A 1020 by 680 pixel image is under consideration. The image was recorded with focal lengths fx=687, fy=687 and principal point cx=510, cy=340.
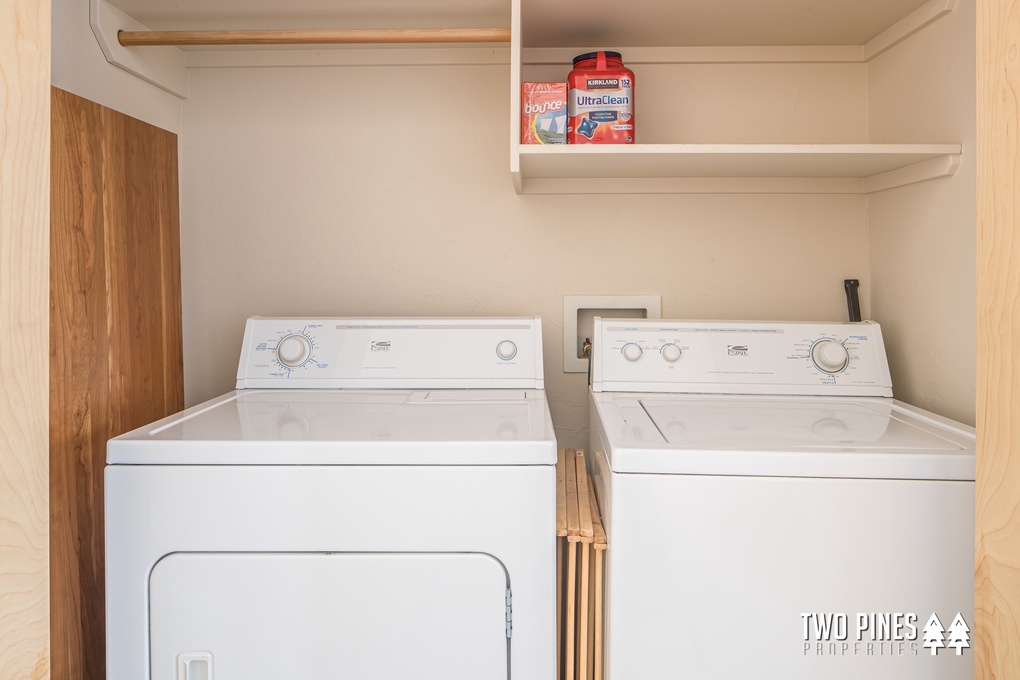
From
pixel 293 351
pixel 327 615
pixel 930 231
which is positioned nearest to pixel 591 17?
pixel 930 231

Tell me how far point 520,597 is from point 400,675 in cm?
25

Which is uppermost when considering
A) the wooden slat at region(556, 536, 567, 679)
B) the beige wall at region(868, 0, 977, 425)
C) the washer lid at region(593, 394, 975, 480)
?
the beige wall at region(868, 0, 977, 425)

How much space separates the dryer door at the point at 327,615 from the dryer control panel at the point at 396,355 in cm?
64

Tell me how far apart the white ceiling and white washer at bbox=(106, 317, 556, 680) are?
1181 millimetres

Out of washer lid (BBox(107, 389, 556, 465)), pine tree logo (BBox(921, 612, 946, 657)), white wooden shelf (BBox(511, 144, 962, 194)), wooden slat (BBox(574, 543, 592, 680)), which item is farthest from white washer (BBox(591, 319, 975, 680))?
white wooden shelf (BBox(511, 144, 962, 194))

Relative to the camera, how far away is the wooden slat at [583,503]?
4.14 feet

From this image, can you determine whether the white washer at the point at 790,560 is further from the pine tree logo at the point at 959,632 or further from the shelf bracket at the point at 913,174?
the shelf bracket at the point at 913,174

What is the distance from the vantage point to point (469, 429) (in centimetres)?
130

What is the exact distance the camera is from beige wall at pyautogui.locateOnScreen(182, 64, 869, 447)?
6.70 feet

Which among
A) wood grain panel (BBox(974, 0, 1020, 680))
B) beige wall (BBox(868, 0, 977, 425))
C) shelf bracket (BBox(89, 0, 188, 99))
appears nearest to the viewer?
wood grain panel (BBox(974, 0, 1020, 680))

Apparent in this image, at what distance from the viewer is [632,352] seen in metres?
1.79

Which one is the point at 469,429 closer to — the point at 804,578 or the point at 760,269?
the point at 804,578
